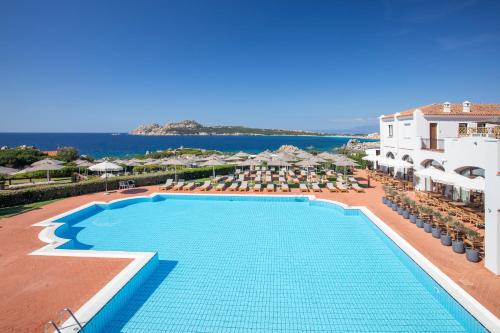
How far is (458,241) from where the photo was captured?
778 cm

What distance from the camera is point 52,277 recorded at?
696 centimetres

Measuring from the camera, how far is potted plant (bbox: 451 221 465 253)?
7.70m

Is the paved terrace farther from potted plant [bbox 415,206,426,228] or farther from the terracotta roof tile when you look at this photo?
the terracotta roof tile

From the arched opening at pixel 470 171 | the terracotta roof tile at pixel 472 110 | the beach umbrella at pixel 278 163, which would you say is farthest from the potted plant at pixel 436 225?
the beach umbrella at pixel 278 163

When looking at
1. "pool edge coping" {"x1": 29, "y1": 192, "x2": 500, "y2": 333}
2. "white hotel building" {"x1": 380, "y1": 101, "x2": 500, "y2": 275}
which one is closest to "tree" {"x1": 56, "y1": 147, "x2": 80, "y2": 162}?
"pool edge coping" {"x1": 29, "y1": 192, "x2": 500, "y2": 333}

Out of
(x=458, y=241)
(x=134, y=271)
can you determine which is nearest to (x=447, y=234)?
(x=458, y=241)

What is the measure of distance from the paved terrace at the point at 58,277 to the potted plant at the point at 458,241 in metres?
0.18

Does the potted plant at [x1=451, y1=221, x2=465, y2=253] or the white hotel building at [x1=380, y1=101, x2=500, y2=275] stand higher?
the white hotel building at [x1=380, y1=101, x2=500, y2=275]

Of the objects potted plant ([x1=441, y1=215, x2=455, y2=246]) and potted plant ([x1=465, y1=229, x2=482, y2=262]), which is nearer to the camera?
potted plant ([x1=465, y1=229, x2=482, y2=262])

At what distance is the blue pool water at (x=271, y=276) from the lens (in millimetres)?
5820

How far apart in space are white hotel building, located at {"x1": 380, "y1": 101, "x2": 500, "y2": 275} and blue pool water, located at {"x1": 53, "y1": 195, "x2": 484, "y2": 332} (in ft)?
7.64

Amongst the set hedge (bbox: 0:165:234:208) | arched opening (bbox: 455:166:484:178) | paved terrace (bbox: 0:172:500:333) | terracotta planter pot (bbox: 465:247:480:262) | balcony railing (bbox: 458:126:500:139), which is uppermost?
balcony railing (bbox: 458:126:500:139)

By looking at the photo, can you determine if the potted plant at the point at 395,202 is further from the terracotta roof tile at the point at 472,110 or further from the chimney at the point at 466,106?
the chimney at the point at 466,106

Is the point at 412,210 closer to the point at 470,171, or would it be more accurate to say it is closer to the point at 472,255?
the point at 470,171
